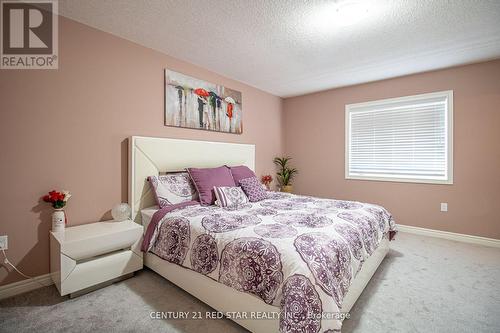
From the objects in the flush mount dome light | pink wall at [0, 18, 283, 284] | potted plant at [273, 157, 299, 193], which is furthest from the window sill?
pink wall at [0, 18, 283, 284]

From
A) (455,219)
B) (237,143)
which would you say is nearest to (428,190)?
(455,219)

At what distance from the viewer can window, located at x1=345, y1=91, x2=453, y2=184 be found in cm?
343

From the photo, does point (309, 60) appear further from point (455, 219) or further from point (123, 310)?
point (123, 310)

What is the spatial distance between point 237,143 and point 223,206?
5.25 feet

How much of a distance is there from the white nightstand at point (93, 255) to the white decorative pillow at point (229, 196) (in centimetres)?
87

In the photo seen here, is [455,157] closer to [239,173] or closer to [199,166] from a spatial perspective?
[239,173]

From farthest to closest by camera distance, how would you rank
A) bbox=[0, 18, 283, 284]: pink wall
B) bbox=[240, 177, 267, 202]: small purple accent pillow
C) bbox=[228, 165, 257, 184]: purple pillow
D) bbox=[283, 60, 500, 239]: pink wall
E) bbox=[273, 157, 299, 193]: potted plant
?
bbox=[273, 157, 299, 193]: potted plant, bbox=[228, 165, 257, 184]: purple pillow, bbox=[283, 60, 500, 239]: pink wall, bbox=[240, 177, 267, 202]: small purple accent pillow, bbox=[0, 18, 283, 284]: pink wall

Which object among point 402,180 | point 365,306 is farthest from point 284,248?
point 402,180

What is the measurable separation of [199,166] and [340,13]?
2347 millimetres

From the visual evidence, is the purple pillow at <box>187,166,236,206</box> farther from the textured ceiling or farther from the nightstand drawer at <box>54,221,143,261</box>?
the textured ceiling

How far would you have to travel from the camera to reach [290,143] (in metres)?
5.07

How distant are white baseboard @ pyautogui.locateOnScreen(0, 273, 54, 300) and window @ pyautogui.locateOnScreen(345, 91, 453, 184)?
4347 mm

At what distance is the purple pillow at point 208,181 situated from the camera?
2709mm

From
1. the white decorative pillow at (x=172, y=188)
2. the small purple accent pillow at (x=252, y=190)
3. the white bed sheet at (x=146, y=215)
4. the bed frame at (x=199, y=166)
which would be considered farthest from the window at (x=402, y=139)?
the white bed sheet at (x=146, y=215)
